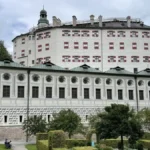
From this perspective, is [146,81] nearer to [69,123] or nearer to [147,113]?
[147,113]

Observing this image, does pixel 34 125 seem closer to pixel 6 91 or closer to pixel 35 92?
pixel 35 92

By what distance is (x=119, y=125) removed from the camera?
3122 centimetres

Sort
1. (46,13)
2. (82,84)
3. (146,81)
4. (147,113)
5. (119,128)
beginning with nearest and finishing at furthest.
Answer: (119,128) → (147,113) → (82,84) → (146,81) → (46,13)

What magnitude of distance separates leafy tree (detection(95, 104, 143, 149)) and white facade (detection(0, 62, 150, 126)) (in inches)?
753

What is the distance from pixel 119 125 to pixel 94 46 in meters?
40.1

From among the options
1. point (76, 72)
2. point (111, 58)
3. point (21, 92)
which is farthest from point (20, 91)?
point (111, 58)

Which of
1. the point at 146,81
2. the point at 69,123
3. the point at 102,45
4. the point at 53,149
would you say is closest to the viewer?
the point at 53,149

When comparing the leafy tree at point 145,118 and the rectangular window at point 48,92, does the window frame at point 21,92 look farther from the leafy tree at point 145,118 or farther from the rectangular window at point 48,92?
the leafy tree at point 145,118

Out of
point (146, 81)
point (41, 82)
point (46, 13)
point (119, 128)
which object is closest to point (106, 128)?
point (119, 128)

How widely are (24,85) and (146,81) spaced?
2302 cm

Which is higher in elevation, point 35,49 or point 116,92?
point 35,49

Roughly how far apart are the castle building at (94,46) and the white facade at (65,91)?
13081 mm

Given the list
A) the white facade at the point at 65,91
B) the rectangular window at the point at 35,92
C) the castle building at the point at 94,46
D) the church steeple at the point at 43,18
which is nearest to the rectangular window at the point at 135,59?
the castle building at the point at 94,46

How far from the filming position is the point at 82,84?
52.3 m
